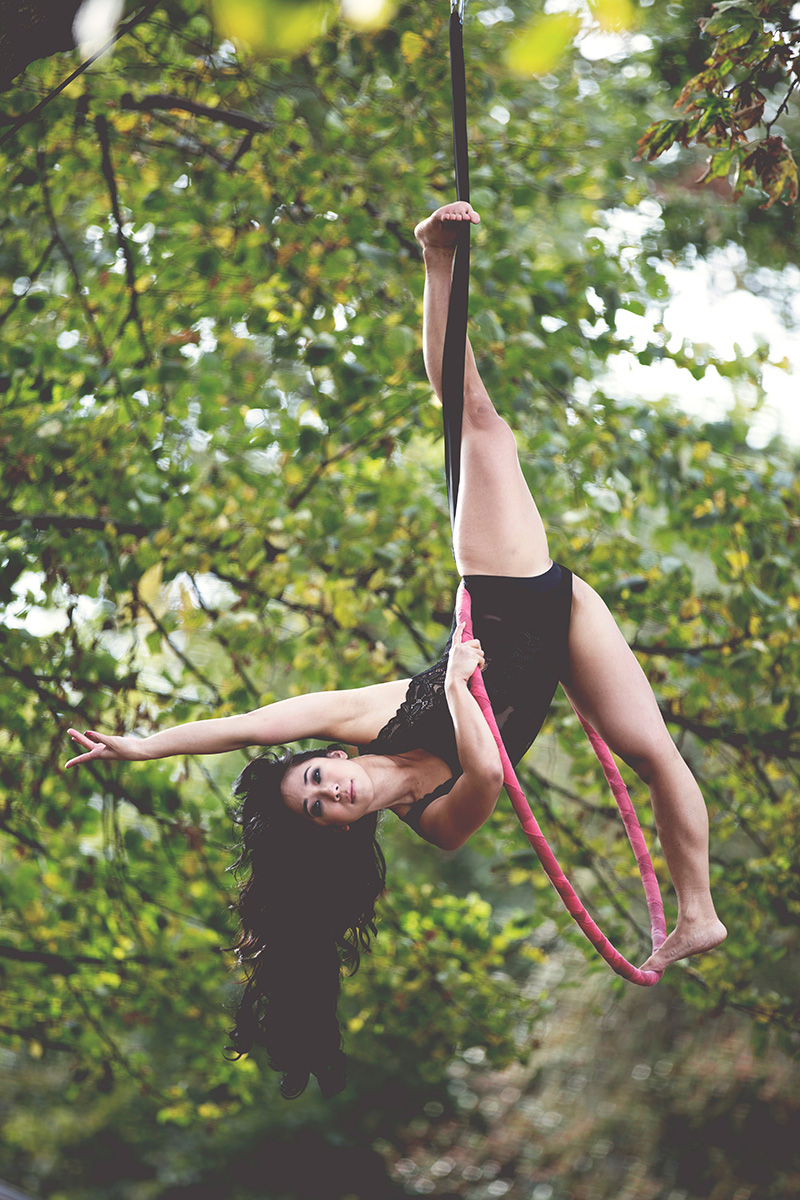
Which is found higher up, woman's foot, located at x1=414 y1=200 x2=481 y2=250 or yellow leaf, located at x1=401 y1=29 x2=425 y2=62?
yellow leaf, located at x1=401 y1=29 x2=425 y2=62

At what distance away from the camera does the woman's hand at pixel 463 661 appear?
177 cm

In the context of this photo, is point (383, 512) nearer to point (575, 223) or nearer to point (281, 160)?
point (281, 160)

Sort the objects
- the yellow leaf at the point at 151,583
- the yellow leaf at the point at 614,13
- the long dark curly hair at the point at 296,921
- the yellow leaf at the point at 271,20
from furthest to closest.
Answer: the yellow leaf at the point at 151,583
the long dark curly hair at the point at 296,921
the yellow leaf at the point at 614,13
the yellow leaf at the point at 271,20

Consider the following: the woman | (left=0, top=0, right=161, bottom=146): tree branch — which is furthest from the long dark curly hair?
(left=0, top=0, right=161, bottom=146): tree branch

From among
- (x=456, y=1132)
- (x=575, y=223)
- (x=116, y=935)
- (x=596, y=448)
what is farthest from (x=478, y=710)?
(x=456, y=1132)

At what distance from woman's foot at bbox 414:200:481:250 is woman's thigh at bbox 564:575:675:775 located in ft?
2.53

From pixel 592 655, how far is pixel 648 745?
206 millimetres

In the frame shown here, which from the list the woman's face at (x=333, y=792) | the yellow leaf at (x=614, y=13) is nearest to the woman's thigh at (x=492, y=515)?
the woman's face at (x=333, y=792)

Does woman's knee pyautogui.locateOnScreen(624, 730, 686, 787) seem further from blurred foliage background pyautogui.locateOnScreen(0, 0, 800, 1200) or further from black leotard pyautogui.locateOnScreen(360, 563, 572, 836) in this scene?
blurred foliage background pyautogui.locateOnScreen(0, 0, 800, 1200)

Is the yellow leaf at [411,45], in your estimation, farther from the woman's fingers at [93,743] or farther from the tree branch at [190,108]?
the woman's fingers at [93,743]

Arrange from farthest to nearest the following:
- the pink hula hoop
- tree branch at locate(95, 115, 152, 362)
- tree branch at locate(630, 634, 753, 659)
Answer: tree branch at locate(630, 634, 753, 659) < tree branch at locate(95, 115, 152, 362) < the pink hula hoop

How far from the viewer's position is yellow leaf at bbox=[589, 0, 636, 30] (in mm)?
1511

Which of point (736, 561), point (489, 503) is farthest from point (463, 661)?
point (736, 561)

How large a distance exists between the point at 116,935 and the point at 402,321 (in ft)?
8.64
